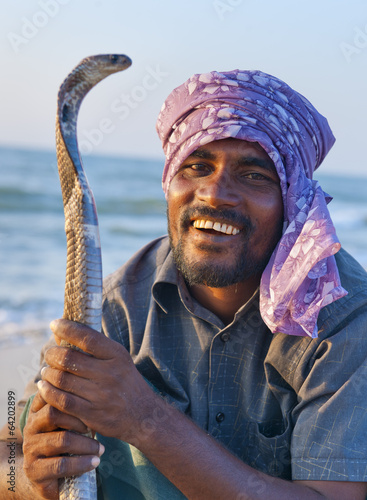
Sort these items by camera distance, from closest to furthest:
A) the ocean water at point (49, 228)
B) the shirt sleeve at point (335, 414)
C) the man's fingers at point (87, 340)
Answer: the man's fingers at point (87, 340), the shirt sleeve at point (335, 414), the ocean water at point (49, 228)

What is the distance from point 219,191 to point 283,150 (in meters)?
0.32

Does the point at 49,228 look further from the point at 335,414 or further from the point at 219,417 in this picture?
the point at 335,414

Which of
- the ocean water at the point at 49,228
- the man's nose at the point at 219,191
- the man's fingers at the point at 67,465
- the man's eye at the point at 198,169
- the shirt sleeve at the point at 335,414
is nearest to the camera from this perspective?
the man's fingers at the point at 67,465

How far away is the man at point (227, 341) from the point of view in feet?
7.39

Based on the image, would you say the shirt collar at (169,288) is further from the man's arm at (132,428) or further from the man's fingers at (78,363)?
the man's fingers at (78,363)

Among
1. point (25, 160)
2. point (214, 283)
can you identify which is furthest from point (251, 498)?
point (25, 160)

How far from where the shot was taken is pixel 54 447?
225 cm

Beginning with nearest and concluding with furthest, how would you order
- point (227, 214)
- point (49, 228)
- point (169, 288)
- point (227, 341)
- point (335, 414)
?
1. point (335, 414)
2. point (227, 214)
3. point (227, 341)
4. point (169, 288)
5. point (49, 228)

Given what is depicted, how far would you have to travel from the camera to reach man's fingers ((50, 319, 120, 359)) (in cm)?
213

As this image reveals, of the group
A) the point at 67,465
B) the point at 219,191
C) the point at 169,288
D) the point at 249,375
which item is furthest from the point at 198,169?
the point at 67,465

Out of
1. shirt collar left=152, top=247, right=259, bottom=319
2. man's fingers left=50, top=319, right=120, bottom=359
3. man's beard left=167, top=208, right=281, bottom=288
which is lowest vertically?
man's fingers left=50, top=319, right=120, bottom=359

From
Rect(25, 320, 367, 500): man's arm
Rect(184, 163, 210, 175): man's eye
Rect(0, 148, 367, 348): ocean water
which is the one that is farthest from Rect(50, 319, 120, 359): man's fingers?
Rect(0, 148, 367, 348): ocean water

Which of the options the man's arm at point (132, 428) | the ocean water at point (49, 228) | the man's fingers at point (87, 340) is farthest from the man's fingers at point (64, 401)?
the ocean water at point (49, 228)

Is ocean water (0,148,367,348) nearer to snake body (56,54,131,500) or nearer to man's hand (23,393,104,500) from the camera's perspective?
man's hand (23,393,104,500)
